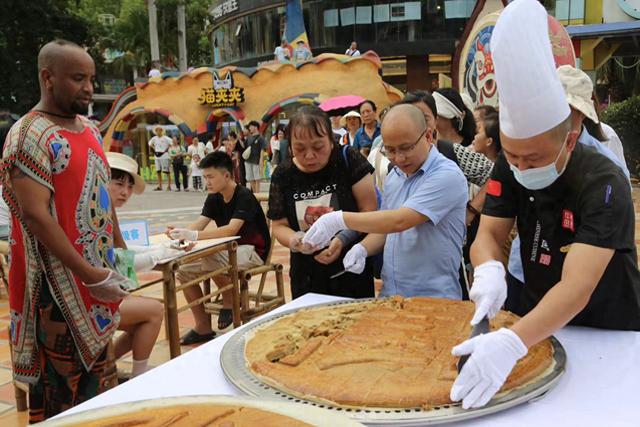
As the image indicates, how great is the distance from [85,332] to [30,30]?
19916 mm

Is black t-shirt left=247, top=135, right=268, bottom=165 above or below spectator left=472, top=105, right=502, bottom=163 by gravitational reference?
below

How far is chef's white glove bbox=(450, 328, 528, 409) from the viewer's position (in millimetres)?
1087

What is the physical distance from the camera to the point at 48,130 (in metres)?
1.84

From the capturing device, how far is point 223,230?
3498mm

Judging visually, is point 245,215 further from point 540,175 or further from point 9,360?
point 540,175

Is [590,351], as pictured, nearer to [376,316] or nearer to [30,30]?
[376,316]

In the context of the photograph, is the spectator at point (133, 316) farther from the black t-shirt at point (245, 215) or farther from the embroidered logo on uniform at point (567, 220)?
the embroidered logo on uniform at point (567, 220)

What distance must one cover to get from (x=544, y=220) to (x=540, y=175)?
23cm

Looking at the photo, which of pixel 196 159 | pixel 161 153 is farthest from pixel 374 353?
pixel 161 153

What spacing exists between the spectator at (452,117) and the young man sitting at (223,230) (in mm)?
1295

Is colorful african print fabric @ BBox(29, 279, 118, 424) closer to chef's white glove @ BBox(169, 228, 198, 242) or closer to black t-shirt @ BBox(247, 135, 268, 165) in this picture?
chef's white glove @ BBox(169, 228, 198, 242)

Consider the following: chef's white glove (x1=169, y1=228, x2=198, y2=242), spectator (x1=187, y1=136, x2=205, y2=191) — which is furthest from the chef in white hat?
spectator (x1=187, y1=136, x2=205, y2=191)

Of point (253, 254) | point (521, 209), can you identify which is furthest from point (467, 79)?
point (521, 209)

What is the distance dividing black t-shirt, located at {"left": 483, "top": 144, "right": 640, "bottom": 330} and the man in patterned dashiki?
4.48 ft
